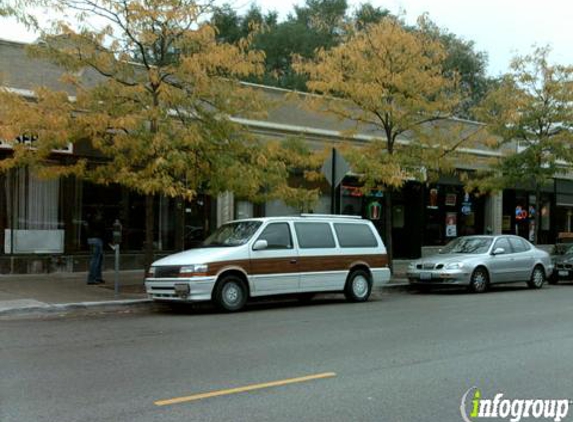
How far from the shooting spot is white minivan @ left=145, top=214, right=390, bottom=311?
12023 mm

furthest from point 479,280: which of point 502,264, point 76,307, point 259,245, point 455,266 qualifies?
point 76,307

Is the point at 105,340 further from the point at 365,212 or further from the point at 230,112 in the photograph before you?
the point at 365,212

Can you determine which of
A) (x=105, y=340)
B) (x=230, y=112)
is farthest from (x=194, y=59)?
(x=105, y=340)

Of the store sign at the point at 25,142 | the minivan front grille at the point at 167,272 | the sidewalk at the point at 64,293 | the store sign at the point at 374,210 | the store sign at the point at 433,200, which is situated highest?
the store sign at the point at 25,142

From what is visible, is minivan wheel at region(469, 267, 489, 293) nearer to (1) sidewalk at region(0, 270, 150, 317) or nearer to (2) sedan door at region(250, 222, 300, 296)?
(2) sedan door at region(250, 222, 300, 296)

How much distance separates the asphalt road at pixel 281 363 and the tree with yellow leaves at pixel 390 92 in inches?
251

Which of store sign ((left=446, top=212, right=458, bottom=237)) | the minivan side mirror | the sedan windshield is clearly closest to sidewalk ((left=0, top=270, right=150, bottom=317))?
the minivan side mirror

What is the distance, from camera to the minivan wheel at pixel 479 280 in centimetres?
1658

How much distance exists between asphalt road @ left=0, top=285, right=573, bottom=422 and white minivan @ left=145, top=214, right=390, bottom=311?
1.75 feet

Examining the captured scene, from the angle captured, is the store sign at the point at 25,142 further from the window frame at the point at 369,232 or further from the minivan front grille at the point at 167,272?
the window frame at the point at 369,232

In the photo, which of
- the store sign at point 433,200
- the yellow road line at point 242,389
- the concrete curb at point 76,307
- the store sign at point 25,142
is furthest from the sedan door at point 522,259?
the yellow road line at point 242,389

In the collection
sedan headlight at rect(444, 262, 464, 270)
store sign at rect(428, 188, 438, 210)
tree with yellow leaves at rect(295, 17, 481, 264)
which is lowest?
sedan headlight at rect(444, 262, 464, 270)

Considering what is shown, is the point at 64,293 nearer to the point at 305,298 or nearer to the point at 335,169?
the point at 305,298

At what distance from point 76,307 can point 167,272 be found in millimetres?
1835
